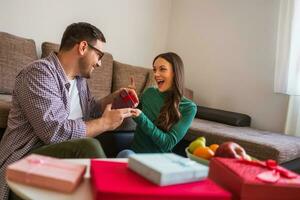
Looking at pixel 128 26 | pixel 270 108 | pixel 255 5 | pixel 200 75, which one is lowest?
pixel 270 108

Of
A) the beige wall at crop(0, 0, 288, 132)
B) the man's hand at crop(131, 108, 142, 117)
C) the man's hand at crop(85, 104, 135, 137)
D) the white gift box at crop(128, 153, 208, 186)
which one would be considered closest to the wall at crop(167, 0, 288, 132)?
the beige wall at crop(0, 0, 288, 132)

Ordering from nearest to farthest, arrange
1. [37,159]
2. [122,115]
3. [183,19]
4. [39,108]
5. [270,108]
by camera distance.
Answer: [37,159]
[39,108]
[122,115]
[270,108]
[183,19]

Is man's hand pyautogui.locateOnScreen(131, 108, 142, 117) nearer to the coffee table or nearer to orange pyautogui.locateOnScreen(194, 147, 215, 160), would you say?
orange pyautogui.locateOnScreen(194, 147, 215, 160)

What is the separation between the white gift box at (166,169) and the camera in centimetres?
66

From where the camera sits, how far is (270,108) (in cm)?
252

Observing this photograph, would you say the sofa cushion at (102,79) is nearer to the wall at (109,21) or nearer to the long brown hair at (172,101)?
the wall at (109,21)

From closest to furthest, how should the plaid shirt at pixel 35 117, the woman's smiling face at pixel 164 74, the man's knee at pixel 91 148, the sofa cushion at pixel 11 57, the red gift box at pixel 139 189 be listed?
the red gift box at pixel 139 189 < the man's knee at pixel 91 148 < the plaid shirt at pixel 35 117 < the woman's smiling face at pixel 164 74 < the sofa cushion at pixel 11 57

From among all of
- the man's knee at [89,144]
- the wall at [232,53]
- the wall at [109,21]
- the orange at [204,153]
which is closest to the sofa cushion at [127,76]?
the wall at [109,21]

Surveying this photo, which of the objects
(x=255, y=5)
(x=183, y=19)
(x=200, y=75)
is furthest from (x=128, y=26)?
(x=255, y=5)

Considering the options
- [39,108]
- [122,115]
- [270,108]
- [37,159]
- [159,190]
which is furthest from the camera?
[270,108]

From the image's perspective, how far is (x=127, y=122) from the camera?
6.23 feet

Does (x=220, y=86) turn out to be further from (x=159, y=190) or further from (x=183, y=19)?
(x=159, y=190)

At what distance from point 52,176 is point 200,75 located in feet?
7.97

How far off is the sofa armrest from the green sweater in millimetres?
841
